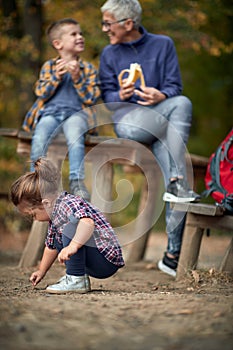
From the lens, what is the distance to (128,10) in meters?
4.60

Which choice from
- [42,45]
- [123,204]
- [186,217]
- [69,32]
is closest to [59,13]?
[42,45]

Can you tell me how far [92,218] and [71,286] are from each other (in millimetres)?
396

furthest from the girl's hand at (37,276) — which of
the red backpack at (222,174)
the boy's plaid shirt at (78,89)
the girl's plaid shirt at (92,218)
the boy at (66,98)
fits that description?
the boy's plaid shirt at (78,89)

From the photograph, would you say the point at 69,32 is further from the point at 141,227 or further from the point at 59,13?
the point at 59,13

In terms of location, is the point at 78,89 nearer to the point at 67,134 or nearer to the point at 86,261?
the point at 67,134

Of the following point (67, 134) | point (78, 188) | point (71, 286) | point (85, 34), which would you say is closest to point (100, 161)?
point (67, 134)

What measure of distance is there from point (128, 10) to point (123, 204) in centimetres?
154

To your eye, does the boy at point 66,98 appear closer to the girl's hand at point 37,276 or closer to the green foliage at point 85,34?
the girl's hand at point 37,276

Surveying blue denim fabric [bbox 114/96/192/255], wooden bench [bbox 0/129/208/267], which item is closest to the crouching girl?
blue denim fabric [bbox 114/96/192/255]

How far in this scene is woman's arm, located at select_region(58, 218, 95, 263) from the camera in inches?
122

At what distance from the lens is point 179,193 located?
13.1 feet

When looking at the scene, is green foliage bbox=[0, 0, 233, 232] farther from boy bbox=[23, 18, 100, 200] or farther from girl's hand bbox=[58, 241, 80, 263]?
girl's hand bbox=[58, 241, 80, 263]

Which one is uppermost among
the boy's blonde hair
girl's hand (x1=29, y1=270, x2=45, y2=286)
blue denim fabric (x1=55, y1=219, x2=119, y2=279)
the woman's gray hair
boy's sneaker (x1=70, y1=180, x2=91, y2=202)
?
the woman's gray hair

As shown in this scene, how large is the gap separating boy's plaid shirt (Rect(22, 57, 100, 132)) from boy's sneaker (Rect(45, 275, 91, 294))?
1.51 metres
